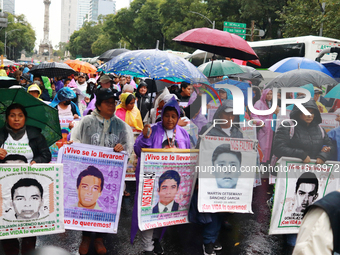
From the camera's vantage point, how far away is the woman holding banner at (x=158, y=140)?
13.8 feet

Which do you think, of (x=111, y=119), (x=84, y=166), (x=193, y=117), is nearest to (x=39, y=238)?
(x=84, y=166)

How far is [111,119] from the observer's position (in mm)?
4453

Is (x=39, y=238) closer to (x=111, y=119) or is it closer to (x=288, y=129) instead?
(x=111, y=119)

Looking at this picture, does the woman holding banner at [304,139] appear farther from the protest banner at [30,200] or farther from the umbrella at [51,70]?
the umbrella at [51,70]

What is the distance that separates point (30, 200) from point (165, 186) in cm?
140

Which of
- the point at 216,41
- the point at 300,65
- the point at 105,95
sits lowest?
the point at 105,95

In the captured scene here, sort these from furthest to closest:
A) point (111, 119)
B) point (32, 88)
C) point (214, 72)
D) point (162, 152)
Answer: point (214, 72) < point (32, 88) < point (111, 119) < point (162, 152)

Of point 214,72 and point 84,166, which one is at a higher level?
point 214,72

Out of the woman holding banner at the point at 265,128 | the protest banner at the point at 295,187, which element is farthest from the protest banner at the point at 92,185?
the woman holding banner at the point at 265,128

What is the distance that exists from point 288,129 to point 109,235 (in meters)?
2.64

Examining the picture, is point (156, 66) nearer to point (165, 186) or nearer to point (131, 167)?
point (165, 186)

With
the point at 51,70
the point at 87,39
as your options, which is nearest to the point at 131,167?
the point at 51,70

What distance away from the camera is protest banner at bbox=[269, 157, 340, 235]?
424 cm

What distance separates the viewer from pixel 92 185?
4.20 meters
